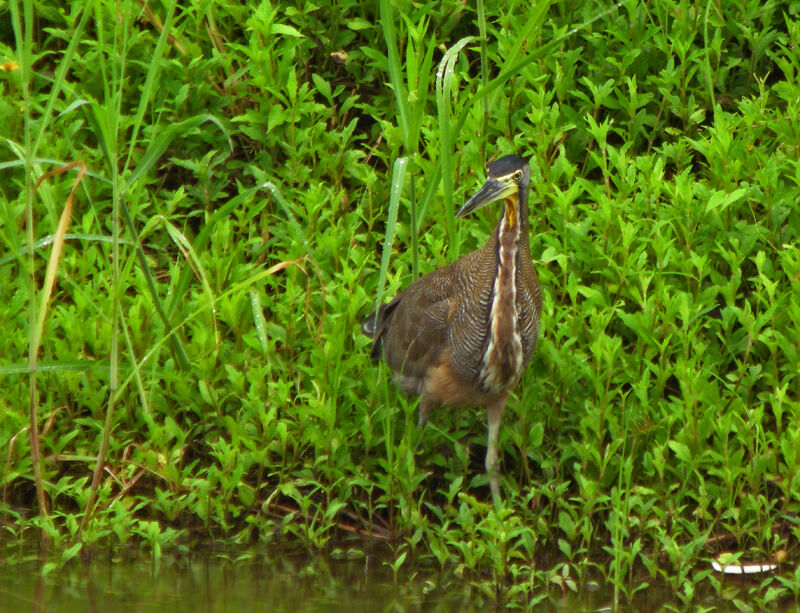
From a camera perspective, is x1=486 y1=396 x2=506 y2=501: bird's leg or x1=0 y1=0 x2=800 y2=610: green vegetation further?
x1=486 y1=396 x2=506 y2=501: bird's leg

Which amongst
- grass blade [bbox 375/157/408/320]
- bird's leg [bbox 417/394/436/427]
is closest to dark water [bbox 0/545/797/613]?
bird's leg [bbox 417/394/436/427]

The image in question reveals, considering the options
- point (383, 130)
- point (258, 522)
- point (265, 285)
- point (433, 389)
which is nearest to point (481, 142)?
point (383, 130)

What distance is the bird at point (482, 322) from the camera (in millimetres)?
5637

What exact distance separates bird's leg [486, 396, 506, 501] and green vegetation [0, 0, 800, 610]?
0.35 feet

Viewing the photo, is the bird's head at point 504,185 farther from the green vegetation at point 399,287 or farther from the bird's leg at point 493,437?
the bird's leg at point 493,437

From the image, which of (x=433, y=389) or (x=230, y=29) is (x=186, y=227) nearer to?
(x=230, y=29)

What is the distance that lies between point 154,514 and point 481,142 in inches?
111

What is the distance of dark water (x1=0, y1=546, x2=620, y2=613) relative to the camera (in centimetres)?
516

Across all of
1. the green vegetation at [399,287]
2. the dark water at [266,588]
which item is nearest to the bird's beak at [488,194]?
the green vegetation at [399,287]

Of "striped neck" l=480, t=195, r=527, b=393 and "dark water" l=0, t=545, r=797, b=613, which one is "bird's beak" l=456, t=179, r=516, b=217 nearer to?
"striped neck" l=480, t=195, r=527, b=393

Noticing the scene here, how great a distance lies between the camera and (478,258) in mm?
5816

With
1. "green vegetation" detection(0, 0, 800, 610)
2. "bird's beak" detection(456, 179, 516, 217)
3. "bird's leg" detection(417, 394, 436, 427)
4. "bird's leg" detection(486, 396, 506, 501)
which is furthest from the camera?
"bird's leg" detection(417, 394, 436, 427)

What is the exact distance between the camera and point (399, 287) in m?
6.67

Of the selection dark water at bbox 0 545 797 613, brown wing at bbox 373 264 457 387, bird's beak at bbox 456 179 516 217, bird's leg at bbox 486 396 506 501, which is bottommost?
dark water at bbox 0 545 797 613
